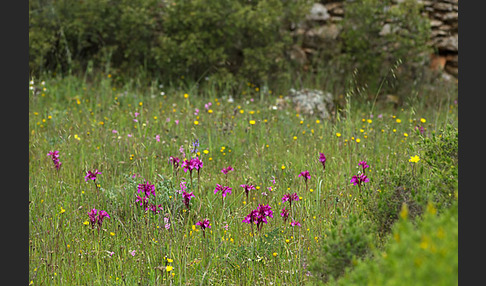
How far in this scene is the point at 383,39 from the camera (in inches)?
314

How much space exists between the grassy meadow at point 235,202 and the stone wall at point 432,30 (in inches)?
103

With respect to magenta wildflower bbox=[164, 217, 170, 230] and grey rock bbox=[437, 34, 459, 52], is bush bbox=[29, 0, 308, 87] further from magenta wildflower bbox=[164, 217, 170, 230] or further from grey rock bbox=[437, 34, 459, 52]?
magenta wildflower bbox=[164, 217, 170, 230]

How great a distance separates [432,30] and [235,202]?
6.10m

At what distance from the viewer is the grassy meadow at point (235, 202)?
7.97 feet

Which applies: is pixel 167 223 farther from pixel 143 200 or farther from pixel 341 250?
pixel 341 250

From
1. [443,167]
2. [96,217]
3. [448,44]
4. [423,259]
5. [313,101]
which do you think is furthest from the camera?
[448,44]

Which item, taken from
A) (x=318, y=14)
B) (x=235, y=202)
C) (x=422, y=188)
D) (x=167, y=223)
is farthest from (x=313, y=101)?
(x=422, y=188)

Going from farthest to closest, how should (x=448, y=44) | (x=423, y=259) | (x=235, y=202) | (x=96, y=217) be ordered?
(x=448, y=44), (x=235, y=202), (x=96, y=217), (x=423, y=259)

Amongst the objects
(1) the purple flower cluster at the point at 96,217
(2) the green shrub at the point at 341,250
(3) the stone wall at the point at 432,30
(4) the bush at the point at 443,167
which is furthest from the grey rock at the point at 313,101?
(2) the green shrub at the point at 341,250

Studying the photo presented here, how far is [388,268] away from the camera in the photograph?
5.54 feet

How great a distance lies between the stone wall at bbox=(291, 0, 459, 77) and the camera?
8430 millimetres

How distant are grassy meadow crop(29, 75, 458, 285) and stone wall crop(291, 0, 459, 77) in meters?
2.62

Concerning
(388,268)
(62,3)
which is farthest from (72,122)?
(388,268)

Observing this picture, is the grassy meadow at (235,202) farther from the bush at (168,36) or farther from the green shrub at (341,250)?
the bush at (168,36)
